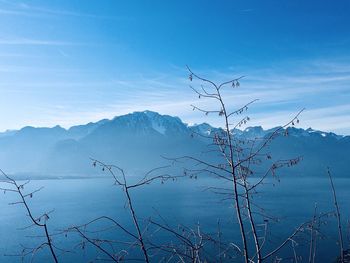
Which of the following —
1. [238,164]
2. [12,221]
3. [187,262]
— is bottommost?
[12,221]

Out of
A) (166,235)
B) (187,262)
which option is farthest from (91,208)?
(187,262)

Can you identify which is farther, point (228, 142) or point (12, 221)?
point (12, 221)

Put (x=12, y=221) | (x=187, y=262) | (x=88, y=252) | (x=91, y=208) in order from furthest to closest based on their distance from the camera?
1. (x=91, y=208)
2. (x=12, y=221)
3. (x=88, y=252)
4. (x=187, y=262)

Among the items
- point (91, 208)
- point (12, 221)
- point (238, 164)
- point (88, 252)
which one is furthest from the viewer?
point (91, 208)

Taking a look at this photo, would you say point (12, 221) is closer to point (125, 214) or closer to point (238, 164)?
point (125, 214)

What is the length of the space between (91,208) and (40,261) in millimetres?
54873

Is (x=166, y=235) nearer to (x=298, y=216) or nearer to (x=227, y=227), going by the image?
(x=227, y=227)

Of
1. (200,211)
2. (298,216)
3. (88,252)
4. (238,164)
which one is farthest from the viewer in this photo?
(200,211)

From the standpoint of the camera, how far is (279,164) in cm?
364

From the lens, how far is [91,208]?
103312mm

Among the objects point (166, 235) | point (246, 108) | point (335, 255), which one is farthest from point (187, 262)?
point (166, 235)

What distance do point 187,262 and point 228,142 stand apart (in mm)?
1451

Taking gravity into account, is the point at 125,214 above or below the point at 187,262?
below

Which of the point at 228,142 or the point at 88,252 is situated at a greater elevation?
the point at 228,142
